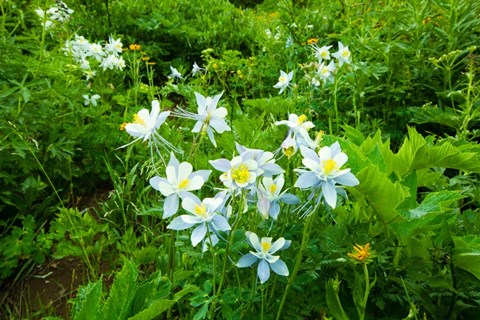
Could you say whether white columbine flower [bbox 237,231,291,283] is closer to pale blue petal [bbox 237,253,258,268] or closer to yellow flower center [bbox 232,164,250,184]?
pale blue petal [bbox 237,253,258,268]

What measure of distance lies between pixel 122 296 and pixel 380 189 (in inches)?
24.5

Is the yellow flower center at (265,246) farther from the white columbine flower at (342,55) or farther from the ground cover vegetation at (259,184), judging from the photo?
the white columbine flower at (342,55)

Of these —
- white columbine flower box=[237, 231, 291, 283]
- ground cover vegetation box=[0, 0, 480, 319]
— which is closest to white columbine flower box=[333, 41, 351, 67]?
ground cover vegetation box=[0, 0, 480, 319]

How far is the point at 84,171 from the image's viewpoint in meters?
2.51

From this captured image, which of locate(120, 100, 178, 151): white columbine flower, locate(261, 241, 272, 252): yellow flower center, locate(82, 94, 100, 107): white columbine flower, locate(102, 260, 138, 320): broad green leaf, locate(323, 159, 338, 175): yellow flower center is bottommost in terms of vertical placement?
locate(82, 94, 100, 107): white columbine flower

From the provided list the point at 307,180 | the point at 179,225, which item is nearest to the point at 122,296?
the point at 179,225

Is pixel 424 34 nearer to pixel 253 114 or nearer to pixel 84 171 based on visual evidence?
pixel 253 114

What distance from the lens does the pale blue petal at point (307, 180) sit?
0.95 metres

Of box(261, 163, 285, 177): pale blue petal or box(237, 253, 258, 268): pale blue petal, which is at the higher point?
box(261, 163, 285, 177): pale blue petal

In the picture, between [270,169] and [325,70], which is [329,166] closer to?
[270,169]

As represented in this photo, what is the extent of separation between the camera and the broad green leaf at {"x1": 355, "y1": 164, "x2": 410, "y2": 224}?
1.12 m

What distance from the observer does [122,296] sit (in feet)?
3.60

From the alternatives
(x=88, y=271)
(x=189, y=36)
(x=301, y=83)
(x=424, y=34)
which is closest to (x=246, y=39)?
(x=189, y=36)

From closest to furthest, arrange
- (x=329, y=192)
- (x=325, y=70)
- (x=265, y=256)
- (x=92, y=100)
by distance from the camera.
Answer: (x=329, y=192) < (x=265, y=256) < (x=325, y=70) < (x=92, y=100)
